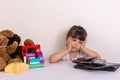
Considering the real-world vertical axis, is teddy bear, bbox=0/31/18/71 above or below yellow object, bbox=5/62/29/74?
above

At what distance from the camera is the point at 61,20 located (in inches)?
59.6

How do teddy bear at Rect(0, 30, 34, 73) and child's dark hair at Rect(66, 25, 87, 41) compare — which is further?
child's dark hair at Rect(66, 25, 87, 41)

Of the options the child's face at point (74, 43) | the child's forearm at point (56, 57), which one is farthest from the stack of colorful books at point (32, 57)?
the child's face at point (74, 43)

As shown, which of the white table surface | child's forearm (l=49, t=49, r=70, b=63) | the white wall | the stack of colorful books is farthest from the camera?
the white wall

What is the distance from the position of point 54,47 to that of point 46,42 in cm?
7

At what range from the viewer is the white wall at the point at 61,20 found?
4.74 ft

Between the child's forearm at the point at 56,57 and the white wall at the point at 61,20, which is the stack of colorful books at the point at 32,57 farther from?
the white wall at the point at 61,20

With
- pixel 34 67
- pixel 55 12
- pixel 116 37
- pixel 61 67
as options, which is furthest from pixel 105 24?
pixel 34 67

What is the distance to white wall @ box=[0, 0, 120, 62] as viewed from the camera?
4.74 feet

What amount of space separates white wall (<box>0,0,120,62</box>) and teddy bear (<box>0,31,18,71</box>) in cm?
41

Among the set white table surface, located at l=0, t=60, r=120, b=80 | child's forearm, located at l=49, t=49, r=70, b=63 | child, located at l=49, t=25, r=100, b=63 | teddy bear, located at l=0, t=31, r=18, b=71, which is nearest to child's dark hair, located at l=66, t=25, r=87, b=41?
child, located at l=49, t=25, r=100, b=63

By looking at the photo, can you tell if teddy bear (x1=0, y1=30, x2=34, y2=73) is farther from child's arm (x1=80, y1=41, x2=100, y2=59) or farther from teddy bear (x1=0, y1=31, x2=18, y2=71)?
child's arm (x1=80, y1=41, x2=100, y2=59)

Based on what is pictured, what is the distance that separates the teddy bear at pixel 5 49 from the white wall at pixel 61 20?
41cm

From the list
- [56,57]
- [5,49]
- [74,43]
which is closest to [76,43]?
[74,43]
